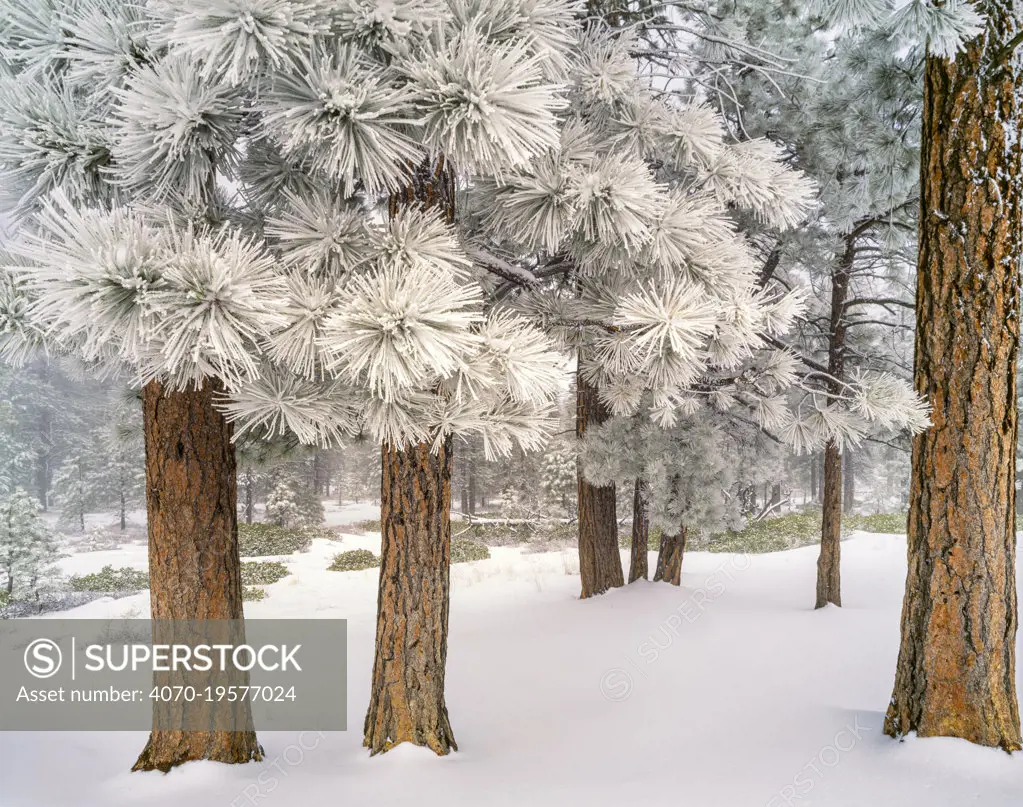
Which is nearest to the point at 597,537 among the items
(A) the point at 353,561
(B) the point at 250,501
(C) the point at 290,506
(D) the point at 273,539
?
(A) the point at 353,561

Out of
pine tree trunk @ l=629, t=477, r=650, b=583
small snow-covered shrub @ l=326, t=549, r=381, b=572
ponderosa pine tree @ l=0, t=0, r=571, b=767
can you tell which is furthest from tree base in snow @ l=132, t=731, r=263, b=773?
small snow-covered shrub @ l=326, t=549, r=381, b=572

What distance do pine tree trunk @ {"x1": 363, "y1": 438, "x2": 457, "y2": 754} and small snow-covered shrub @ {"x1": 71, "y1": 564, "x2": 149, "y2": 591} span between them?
623 centimetres

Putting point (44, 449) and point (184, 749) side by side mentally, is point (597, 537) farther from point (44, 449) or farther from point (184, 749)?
point (44, 449)

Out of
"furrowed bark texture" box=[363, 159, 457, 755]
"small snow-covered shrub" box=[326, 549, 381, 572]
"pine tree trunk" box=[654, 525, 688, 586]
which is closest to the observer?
"furrowed bark texture" box=[363, 159, 457, 755]

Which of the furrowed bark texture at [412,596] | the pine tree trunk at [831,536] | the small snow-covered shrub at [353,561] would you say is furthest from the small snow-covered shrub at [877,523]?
the furrowed bark texture at [412,596]

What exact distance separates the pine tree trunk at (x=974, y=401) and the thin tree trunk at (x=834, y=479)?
281 centimetres

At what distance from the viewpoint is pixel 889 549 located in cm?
872

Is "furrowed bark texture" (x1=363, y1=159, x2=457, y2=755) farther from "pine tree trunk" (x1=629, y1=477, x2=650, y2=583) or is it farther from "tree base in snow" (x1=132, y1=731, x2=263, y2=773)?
"pine tree trunk" (x1=629, y1=477, x2=650, y2=583)

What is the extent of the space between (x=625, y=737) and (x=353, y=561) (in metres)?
6.33

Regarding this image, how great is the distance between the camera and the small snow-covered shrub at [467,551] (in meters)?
9.23

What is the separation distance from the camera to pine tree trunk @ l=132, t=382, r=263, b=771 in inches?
90.5

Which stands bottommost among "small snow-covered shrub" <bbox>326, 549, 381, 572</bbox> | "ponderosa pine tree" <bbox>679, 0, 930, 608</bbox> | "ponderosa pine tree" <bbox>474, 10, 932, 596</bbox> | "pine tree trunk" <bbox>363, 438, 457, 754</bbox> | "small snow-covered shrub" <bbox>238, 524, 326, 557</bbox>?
"small snow-covered shrub" <bbox>326, 549, 381, 572</bbox>

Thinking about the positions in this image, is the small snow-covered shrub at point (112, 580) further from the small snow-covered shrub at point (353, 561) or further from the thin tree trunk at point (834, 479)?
the thin tree trunk at point (834, 479)

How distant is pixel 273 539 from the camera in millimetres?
9023
